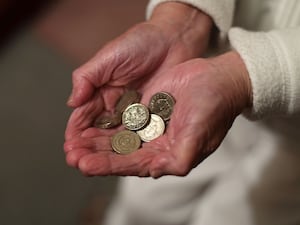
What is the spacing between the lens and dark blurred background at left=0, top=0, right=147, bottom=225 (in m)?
1.38

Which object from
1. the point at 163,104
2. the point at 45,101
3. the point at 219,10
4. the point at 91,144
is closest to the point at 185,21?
the point at 219,10

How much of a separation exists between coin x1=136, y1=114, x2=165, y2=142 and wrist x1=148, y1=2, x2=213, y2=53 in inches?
5.5

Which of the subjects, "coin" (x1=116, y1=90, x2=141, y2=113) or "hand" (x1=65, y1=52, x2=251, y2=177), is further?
"coin" (x1=116, y1=90, x2=141, y2=113)

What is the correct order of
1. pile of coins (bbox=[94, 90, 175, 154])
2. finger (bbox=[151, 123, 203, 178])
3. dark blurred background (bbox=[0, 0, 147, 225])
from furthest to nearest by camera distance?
dark blurred background (bbox=[0, 0, 147, 225]) → pile of coins (bbox=[94, 90, 175, 154]) → finger (bbox=[151, 123, 203, 178])

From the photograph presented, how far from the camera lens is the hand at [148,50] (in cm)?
77

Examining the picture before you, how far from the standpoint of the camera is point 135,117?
792mm

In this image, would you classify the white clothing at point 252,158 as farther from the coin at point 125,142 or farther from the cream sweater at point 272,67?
the coin at point 125,142

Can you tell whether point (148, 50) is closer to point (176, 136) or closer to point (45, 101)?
point (176, 136)

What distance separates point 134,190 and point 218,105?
0.43 meters

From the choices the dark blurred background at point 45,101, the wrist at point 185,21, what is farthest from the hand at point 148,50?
the dark blurred background at point 45,101

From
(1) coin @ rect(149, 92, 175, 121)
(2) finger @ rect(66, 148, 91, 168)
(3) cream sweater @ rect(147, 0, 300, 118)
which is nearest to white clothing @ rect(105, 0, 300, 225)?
(3) cream sweater @ rect(147, 0, 300, 118)

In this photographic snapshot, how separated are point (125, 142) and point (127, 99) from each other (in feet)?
0.30

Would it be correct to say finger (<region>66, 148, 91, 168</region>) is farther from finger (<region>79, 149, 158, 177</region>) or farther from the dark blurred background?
the dark blurred background

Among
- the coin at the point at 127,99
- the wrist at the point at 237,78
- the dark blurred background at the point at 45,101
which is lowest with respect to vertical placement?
the dark blurred background at the point at 45,101
